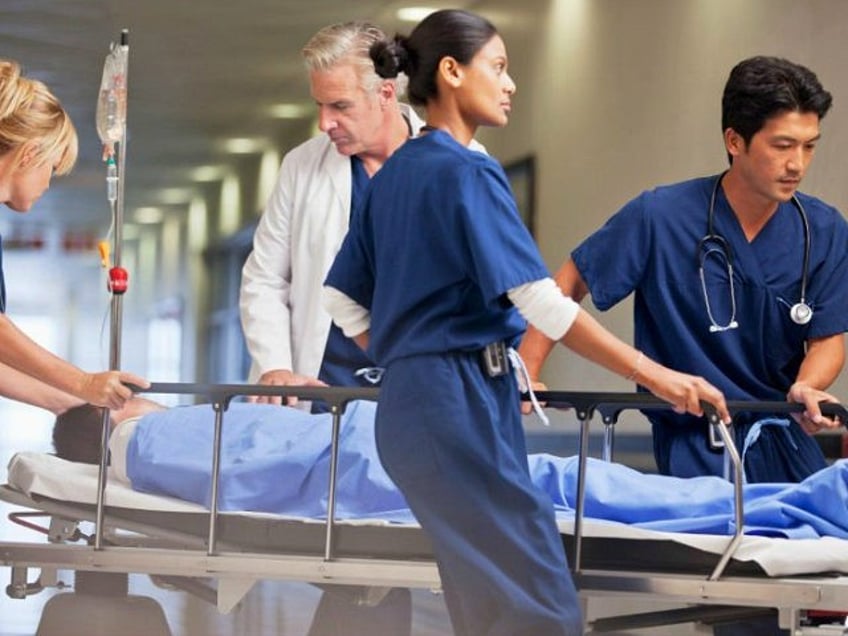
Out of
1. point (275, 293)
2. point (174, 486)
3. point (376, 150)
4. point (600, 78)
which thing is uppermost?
point (600, 78)

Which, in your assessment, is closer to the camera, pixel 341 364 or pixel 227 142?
pixel 341 364

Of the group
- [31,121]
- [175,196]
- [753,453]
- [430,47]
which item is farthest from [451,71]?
[175,196]

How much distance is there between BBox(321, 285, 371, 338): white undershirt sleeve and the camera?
2.18 m

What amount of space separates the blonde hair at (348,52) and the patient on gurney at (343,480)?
59 cm

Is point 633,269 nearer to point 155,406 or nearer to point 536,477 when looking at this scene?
point 536,477

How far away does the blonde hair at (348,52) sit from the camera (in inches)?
111

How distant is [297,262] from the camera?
9.96 ft

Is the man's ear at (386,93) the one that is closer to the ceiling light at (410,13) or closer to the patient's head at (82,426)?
the patient's head at (82,426)

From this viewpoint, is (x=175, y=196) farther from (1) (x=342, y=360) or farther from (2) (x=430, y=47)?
(2) (x=430, y=47)

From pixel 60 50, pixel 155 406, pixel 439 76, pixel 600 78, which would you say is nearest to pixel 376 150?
pixel 155 406

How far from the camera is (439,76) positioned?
203 cm

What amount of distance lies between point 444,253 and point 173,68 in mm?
7972

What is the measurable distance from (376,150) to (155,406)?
0.64m

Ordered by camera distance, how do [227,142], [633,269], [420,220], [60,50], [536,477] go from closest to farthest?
1. [420,220]
2. [536,477]
3. [633,269]
4. [60,50]
5. [227,142]
